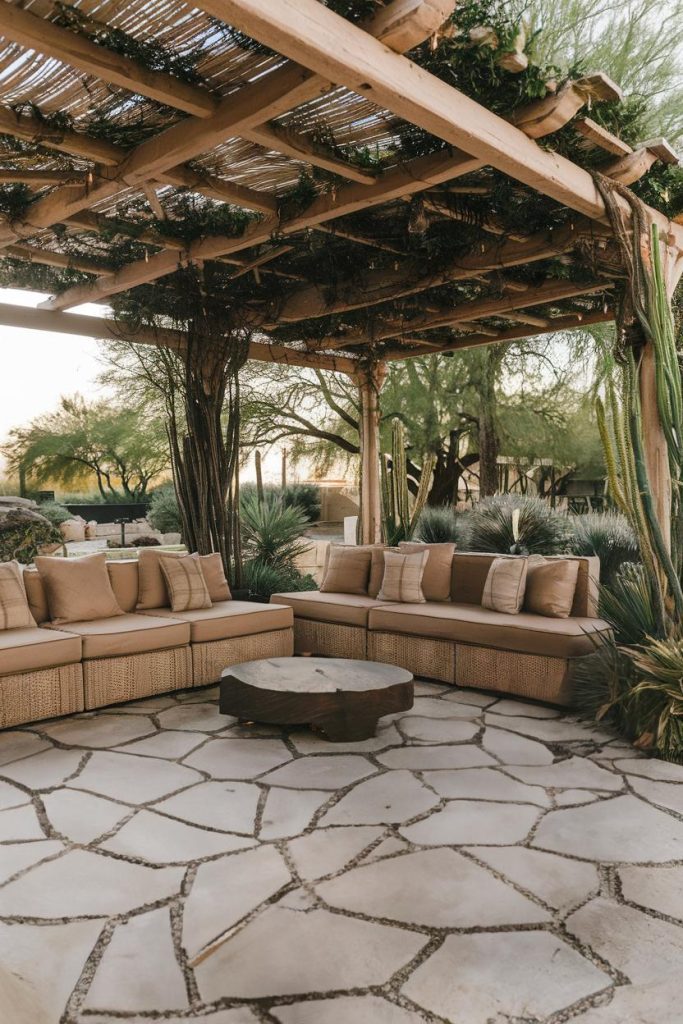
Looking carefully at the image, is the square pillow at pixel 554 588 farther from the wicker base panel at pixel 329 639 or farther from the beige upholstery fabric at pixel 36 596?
the beige upholstery fabric at pixel 36 596

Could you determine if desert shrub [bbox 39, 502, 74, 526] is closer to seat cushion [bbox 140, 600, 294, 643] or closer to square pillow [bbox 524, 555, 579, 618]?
seat cushion [bbox 140, 600, 294, 643]

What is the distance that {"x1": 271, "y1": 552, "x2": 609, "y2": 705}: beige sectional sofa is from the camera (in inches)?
177

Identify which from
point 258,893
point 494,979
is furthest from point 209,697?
point 494,979

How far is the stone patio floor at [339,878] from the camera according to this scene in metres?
1.93

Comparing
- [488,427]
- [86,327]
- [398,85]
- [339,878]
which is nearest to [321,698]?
[339,878]

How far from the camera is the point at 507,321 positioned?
707 centimetres

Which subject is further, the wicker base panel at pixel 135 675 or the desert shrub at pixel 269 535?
the desert shrub at pixel 269 535

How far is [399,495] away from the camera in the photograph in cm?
770

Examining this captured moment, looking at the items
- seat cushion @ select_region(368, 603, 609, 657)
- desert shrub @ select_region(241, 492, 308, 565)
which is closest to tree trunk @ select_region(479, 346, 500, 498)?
desert shrub @ select_region(241, 492, 308, 565)

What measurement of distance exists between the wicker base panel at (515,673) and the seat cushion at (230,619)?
1310mm

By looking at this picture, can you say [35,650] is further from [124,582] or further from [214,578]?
[214,578]

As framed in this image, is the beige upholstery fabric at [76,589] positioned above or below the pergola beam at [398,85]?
below

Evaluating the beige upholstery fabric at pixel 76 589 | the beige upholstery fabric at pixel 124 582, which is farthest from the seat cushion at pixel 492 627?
the beige upholstery fabric at pixel 76 589

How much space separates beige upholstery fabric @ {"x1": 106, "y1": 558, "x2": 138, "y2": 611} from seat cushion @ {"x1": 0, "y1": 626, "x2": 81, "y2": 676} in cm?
76
